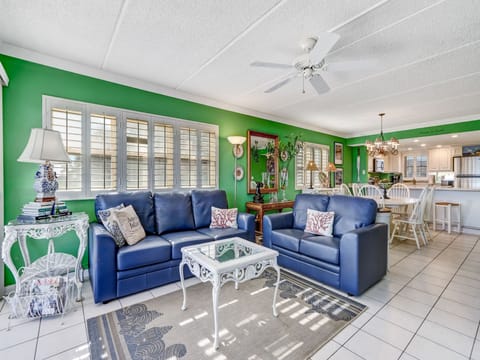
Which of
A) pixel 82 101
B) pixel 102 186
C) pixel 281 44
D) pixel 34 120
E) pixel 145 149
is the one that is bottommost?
pixel 102 186

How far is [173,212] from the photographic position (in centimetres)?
315

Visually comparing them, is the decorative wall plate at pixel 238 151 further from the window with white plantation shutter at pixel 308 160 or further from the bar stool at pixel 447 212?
the bar stool at pixel 447 212

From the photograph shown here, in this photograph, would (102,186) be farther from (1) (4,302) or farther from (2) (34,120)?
(1) (4,302)

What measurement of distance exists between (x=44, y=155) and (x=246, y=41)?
225 cm

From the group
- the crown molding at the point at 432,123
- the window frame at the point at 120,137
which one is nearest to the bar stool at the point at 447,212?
the crown molding at the point at 432,123

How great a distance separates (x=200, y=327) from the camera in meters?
1.86

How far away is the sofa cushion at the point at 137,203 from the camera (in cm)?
275

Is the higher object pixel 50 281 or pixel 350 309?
pixel 50 281

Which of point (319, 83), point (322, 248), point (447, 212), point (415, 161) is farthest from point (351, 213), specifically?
point (415, 161)

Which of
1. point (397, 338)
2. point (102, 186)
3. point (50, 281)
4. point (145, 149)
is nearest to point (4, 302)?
point (50, 281)

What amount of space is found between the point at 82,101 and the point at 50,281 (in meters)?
2.08

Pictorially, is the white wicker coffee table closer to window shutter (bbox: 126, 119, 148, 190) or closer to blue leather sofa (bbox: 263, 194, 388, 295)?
blue leather sofa (bbox: 263, 194, 388, 295)

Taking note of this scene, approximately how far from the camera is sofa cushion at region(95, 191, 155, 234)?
9.04 feet

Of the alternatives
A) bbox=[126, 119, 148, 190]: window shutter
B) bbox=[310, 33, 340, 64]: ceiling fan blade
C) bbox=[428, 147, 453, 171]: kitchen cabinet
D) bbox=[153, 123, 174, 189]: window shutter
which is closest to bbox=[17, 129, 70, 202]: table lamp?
bbox=[126, 119, 148, 190]: window shutter
